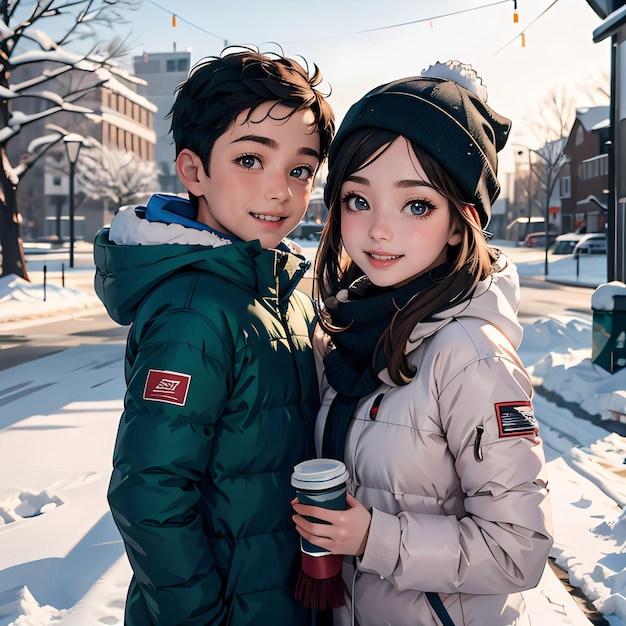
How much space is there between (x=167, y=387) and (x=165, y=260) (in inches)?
15.5

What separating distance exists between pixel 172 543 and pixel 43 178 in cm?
7291

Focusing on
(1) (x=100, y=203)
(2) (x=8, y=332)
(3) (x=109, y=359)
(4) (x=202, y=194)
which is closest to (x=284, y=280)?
(4) (x=202, y=194)

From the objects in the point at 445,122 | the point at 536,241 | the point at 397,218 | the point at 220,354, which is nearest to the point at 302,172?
the point at 397,218

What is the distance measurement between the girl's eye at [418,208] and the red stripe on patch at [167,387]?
752mm

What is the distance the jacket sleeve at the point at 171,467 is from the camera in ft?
5.51

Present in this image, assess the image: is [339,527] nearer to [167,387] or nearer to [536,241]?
[167,387]

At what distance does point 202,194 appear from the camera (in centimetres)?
223

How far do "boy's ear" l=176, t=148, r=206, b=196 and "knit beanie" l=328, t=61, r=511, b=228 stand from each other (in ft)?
1.72

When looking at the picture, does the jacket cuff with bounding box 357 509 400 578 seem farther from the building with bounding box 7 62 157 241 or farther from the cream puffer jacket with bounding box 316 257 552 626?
the building with bounding box 7 62 157 241

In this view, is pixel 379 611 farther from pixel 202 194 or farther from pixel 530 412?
pixel 202 194

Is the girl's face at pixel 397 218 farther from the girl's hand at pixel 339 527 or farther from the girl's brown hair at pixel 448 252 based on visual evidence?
the girl's hand at pixel 339 527

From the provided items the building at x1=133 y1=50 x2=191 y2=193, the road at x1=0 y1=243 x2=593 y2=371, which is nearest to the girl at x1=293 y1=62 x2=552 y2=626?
the road at x1=0 y1=243 x2=593 y2=371

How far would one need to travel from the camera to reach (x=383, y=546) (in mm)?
1649

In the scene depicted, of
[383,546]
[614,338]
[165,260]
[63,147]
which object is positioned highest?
[63,147]
